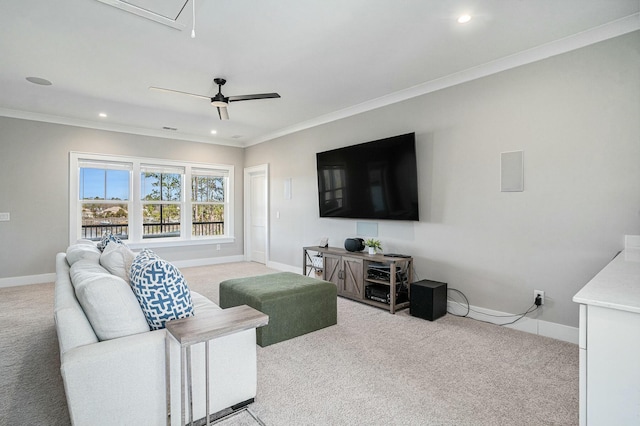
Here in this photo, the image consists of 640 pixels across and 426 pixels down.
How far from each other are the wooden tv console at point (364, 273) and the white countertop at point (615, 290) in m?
2.11

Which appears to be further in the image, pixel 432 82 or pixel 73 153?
pixel 73 153

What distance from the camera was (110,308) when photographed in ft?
5.35

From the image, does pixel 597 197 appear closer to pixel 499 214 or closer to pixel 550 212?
pixel 550 212

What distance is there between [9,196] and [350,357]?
220 inches

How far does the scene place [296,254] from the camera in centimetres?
591

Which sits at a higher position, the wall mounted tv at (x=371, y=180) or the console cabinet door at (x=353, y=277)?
the wall mounted tv at (x=371, y=180)

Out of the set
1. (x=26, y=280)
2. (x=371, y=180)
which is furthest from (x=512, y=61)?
(x=26, y=280)

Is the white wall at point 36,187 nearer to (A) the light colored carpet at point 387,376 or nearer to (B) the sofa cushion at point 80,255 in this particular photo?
(A) the light colored carpet at point 387,376

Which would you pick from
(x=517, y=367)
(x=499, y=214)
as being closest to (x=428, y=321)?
(x=517, y=367)

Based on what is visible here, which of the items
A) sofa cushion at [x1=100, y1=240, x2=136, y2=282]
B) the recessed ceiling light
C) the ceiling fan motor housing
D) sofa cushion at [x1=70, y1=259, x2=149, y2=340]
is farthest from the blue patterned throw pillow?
the recessed ceiling light

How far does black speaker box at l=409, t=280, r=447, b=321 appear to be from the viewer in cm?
345

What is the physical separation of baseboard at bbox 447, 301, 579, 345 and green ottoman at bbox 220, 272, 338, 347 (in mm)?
1520

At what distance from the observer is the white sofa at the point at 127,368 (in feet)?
4.70

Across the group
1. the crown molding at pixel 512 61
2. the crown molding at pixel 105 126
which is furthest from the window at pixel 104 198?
the crown molding at pixel 512 61
